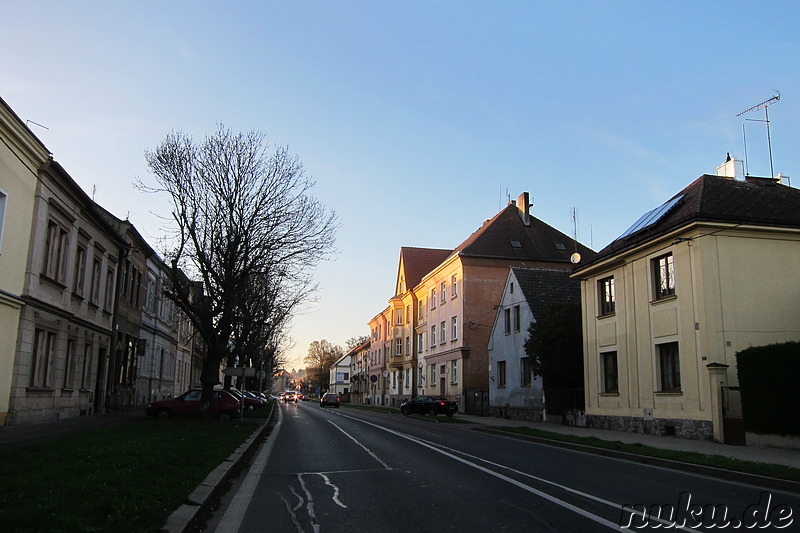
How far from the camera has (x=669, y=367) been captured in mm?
21703

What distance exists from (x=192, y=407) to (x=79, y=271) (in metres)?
7.24

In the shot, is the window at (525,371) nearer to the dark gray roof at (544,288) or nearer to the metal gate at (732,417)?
the dark gray roof at (544,288)

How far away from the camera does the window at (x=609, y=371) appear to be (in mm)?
25203

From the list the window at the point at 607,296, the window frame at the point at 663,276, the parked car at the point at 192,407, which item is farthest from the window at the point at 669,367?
the parked car at the point at 192,407

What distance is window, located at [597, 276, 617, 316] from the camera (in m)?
25.6

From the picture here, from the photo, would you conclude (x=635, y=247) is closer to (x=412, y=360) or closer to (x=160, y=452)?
(x=160, y=452)

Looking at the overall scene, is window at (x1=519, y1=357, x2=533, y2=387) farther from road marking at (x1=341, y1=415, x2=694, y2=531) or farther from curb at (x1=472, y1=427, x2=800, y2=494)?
road marking at (x1=341, y1=415, x2=694, y2=531)

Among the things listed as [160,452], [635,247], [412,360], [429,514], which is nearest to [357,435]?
[160,452]

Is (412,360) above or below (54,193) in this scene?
below

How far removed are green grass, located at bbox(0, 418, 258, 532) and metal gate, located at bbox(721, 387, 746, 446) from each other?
44.6 ft

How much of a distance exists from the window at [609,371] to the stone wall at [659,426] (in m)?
1.17

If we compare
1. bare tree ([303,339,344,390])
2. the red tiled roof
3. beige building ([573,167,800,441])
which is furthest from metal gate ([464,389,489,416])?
bare tree ([303,339,344,390])

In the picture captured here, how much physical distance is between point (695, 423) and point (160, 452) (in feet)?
51.2

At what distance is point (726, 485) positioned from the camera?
10703 millimetres
